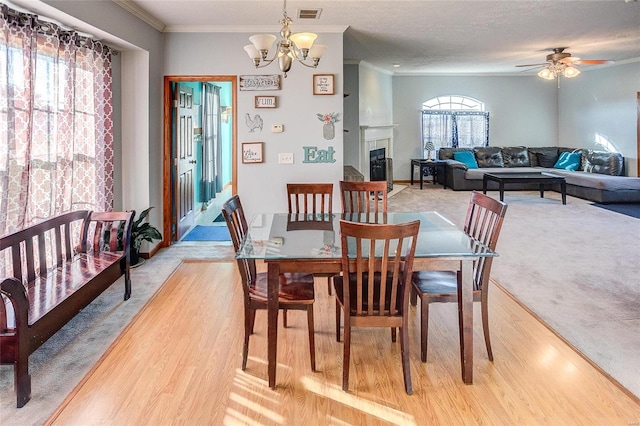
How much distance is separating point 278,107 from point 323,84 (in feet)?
1.87

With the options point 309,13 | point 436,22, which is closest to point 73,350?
point 309,13

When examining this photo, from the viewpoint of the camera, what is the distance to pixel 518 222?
6641mm

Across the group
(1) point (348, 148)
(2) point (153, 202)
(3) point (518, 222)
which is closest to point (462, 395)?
(2) point (153, 202)

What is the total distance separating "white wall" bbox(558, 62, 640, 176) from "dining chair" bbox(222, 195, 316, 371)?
8.71 metres

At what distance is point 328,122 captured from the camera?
516 cm

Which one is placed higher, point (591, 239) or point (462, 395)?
point (591, 239)

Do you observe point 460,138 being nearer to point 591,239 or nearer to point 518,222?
point 518,222

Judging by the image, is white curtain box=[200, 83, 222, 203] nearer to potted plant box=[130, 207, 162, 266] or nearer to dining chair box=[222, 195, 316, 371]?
potted plant box=[130, 207, 162, 266]

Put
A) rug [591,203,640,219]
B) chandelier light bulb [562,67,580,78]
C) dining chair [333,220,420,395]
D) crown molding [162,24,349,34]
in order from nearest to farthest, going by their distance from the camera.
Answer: dining chair [333,220,420,395]
crown molding [162,24,349,34]
chandelier light bulb [562,67,580,78]
rug [591,203,640,219]

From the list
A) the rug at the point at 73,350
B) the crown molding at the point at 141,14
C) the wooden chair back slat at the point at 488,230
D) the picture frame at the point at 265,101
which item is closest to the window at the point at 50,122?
the crown molding at the point at 141,14

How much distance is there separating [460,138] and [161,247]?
799cm

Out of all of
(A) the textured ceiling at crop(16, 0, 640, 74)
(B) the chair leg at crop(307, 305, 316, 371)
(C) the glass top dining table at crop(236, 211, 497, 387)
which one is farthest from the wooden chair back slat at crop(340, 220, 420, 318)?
(A) the textured ceiling at crop(16, 0, 640, 74)

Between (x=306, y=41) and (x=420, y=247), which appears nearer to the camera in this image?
(x=420, y=247)

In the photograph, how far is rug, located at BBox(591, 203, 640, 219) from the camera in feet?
23.3
